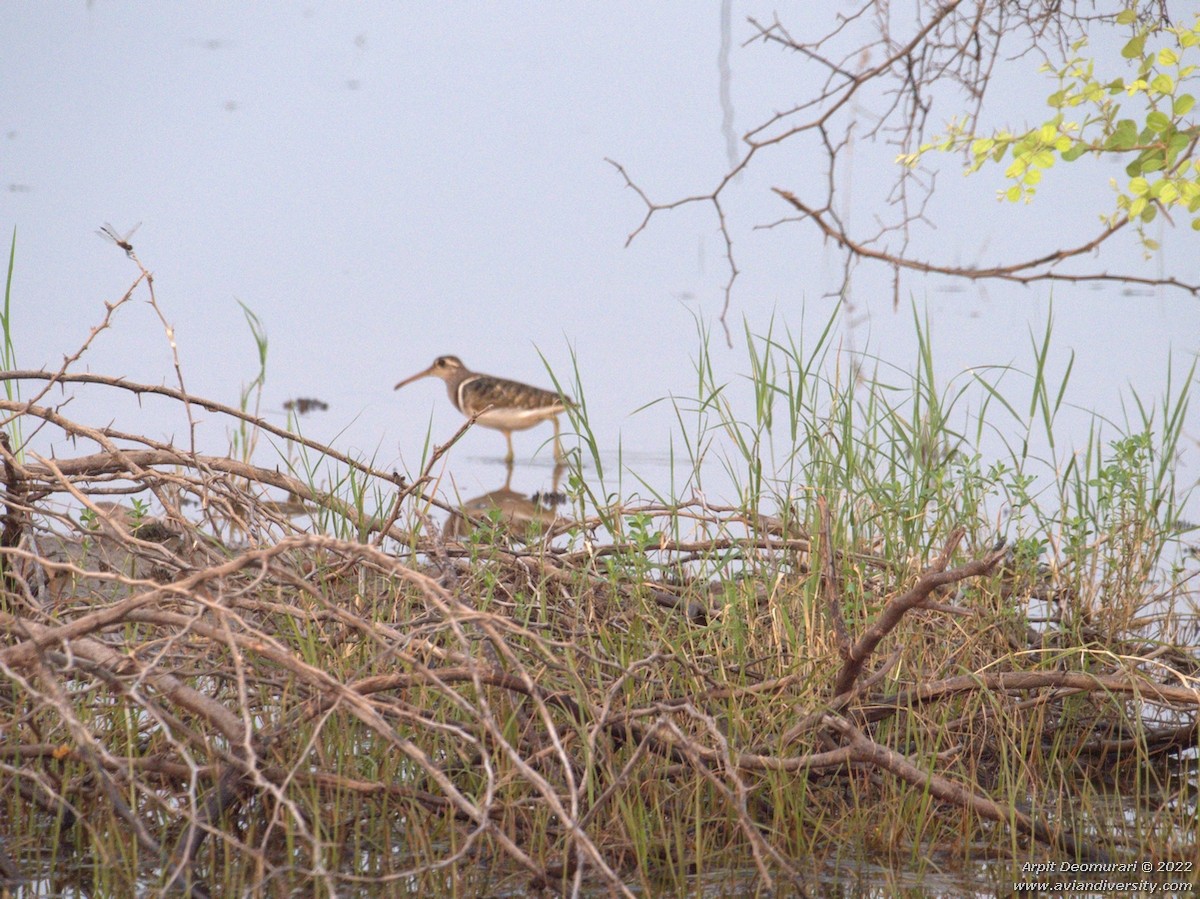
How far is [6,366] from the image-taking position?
4695 millimetres

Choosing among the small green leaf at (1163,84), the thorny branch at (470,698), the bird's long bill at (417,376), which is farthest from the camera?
the bird's long bill at (417,376)

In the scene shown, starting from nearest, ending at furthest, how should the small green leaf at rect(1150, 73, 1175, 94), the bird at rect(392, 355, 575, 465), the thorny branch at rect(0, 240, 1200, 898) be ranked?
1. the thorny branch at rect(0, 240, 1200, 898)
2. the small green leaf at rect(1150, 73, 1175, 94)
3. the bird at rect(392, 355, 575, 465)

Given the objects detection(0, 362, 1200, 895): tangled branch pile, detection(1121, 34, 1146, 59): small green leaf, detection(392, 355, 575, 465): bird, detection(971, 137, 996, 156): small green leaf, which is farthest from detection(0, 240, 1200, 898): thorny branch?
A: detection(392, 355, 575, 465): bird

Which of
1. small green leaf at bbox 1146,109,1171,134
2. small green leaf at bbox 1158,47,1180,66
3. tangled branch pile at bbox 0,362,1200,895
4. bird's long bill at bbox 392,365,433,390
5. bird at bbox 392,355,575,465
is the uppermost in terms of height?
→ bird's long bill at bbox 392,365,433,390

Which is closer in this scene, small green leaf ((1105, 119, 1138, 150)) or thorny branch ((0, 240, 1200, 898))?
thorny branch ((0, 240, 1200, 898))

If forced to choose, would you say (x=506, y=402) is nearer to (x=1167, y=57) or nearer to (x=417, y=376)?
(x=417, y=376)

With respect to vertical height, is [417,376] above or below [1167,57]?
above

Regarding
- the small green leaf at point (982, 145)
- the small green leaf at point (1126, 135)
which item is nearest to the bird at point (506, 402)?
the small green leaf at point (982, 145)

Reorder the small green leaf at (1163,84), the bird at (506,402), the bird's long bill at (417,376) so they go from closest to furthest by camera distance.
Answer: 1. the small green leaf at (1163,84)
2. the bird at (506,402)
3. the bird's long bill at (417,376)

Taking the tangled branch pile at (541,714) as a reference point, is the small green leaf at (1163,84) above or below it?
above

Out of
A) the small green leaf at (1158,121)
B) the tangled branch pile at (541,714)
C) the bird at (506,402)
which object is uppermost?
the bird at (506,402)

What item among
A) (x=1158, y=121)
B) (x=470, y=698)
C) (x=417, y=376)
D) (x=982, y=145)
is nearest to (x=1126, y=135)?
(x=1158, y=121)

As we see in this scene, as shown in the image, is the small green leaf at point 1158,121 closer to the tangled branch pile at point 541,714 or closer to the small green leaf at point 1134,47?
the small green leaf at point 1134,47

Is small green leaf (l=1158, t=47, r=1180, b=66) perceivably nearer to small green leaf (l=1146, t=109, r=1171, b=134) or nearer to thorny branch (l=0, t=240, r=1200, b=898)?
small green leaf (l=1146, t=109, r=1171, b=134)
